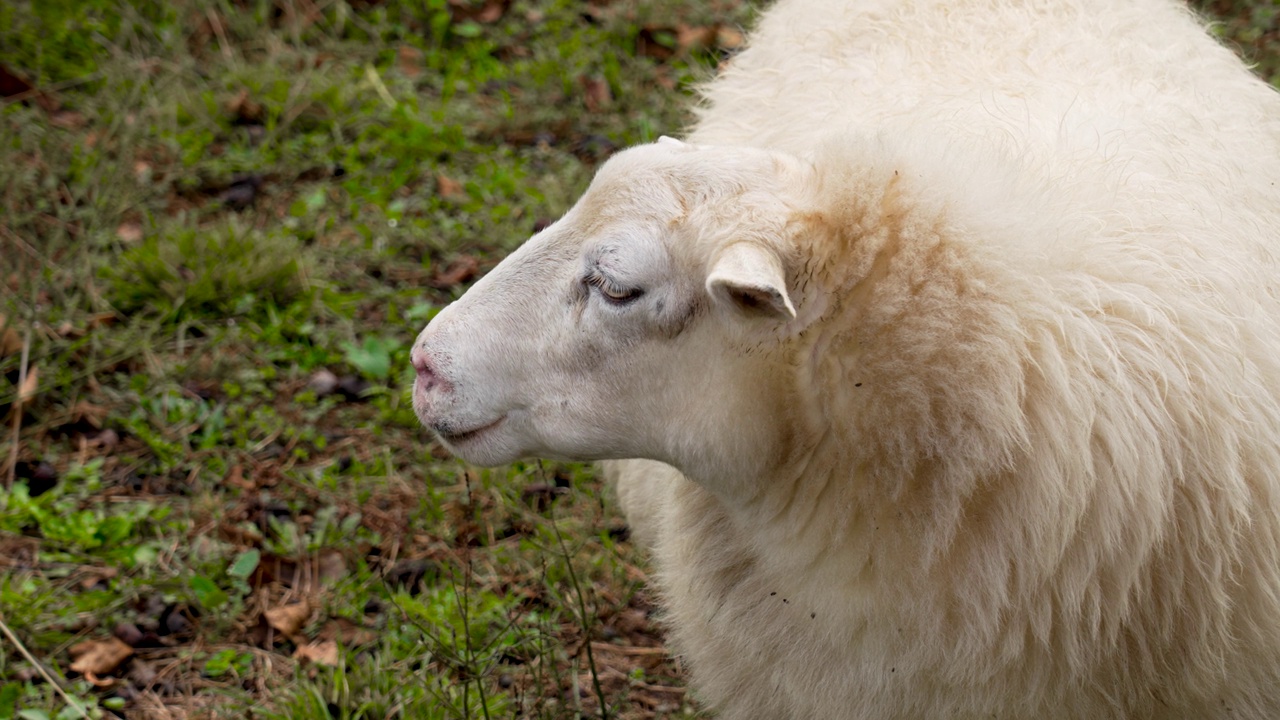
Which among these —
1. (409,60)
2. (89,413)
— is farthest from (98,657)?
(409,60)

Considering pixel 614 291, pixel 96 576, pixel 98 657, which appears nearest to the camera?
pixel 614 291

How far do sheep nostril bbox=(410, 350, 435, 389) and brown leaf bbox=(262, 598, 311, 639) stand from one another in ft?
3.97

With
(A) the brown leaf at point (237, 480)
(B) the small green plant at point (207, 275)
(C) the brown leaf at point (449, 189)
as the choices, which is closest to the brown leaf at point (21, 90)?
(B) the small green plant at point (207, 275)

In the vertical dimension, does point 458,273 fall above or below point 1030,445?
below

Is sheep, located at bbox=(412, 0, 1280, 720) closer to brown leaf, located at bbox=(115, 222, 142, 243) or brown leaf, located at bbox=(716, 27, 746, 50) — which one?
brown leaf, located at bbox=(115, 222, 142, 243)

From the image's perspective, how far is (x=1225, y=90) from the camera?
2.69 metres

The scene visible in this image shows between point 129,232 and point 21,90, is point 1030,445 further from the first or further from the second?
point 21,90

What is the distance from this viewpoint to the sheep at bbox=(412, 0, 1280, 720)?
1.92 metres

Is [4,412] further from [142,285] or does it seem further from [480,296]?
[480,296]

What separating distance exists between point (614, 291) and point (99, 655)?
6.12 feet

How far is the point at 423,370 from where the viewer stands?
224cm

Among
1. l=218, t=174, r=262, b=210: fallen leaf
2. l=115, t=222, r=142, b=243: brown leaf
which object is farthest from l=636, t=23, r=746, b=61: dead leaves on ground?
l=115, t=222, r=142, b=243: brown leaf

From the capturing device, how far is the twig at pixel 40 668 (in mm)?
2814

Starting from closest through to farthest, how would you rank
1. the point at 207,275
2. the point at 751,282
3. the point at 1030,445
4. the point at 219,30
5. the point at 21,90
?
the point at 751,282
the point at 1030,445
the point at 207,275
the point at 21,90
the point at 219,30
